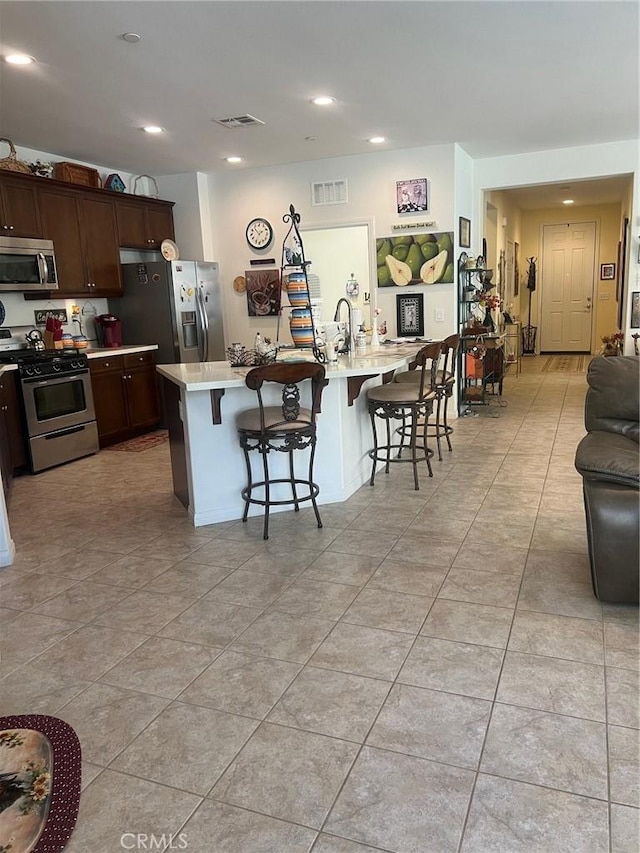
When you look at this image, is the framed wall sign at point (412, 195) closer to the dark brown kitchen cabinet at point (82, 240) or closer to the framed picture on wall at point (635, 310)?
the framed picture on wall at point (635, 310)

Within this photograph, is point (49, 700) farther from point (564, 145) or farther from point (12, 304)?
point (564, 145)

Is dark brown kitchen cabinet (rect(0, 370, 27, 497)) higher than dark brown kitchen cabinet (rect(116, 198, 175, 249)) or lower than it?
lower

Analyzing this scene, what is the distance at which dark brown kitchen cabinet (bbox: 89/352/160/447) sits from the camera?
5.80 m

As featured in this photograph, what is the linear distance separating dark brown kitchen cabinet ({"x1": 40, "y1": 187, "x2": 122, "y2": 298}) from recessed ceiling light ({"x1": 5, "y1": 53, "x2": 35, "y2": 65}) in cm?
201

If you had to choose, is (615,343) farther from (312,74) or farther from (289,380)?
(289,380)

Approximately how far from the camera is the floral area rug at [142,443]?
5.82 meters

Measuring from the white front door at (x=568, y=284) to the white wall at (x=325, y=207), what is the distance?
6.31 metres

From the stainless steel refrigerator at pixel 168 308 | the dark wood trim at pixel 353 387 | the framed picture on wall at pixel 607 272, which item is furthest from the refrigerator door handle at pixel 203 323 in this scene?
the framed picture on wall at pixel 607 272

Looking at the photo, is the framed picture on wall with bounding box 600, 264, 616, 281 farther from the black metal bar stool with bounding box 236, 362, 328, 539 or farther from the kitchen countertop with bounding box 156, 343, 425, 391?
the black metal bar stool with bounding box 236, 362, 328, 539

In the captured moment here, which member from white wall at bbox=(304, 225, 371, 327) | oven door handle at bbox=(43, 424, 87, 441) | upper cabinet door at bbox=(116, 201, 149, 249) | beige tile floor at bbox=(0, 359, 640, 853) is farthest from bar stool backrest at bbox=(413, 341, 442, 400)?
white wall at bbox=(304, 225, 371, 327)

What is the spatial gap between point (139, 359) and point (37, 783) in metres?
4.88

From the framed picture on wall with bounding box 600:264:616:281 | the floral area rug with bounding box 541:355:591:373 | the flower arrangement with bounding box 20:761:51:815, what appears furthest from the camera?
the framed picture on wall with bounding box 600:264:616:281

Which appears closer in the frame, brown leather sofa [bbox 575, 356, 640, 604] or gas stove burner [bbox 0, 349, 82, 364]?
brown leather sofa [bbox 575, 356, 640, 604]

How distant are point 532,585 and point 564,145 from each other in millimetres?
5132
